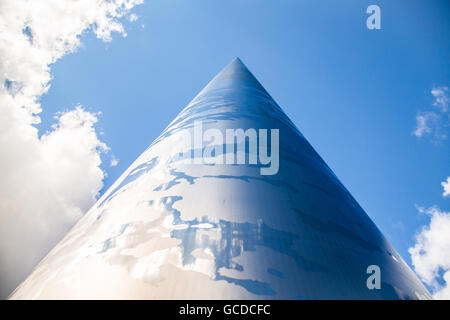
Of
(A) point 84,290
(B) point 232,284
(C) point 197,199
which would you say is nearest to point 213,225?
(C) point 197,199

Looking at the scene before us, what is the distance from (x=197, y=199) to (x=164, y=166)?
1.99 ft

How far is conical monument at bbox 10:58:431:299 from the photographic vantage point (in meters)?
1.03

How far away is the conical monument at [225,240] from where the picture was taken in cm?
103

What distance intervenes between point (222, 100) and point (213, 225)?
2.26 meters

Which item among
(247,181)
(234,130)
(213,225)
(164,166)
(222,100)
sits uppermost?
(222,100)

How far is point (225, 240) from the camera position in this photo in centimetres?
120
